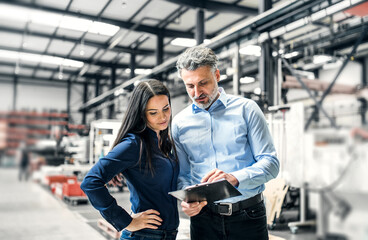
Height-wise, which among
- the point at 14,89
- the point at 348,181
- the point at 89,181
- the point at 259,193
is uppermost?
the point at 14,89

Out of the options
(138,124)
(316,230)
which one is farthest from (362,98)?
(138,124)

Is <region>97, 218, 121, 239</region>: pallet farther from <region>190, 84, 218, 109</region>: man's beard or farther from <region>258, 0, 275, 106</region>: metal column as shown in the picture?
<region>258, 0, 275, 106</region>: metal column

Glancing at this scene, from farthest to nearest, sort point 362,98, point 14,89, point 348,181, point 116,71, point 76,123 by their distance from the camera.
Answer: point 116,71, point 76,123, point 14,89, point 362,98, point 348,181

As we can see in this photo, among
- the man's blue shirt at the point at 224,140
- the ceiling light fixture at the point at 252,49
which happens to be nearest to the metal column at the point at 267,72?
the ceiling light fixture at the point at 252,49

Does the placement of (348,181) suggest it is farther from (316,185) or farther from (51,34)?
(51,34)

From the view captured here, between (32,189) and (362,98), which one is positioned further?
(32,189)

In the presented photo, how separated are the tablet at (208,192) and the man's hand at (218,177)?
0.04m

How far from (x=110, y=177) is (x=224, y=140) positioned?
0.65 metres

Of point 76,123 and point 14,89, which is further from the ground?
point 14,89

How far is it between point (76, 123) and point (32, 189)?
382 mm

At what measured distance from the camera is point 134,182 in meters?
1.53

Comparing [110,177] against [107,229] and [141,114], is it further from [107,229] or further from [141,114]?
[107,229]

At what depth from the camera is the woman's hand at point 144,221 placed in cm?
149

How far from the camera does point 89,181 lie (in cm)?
135
